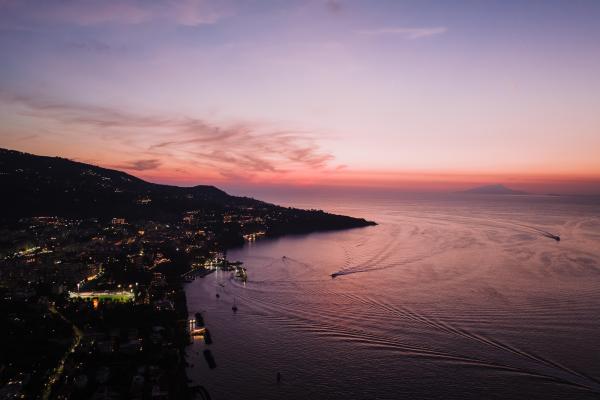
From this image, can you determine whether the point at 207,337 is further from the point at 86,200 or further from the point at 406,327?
the point at 86,200

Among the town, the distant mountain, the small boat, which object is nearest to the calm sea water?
the small boat

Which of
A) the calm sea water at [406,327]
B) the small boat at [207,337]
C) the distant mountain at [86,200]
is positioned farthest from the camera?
the distant mountain at [86,200]

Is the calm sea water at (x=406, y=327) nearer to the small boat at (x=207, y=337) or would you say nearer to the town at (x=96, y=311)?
the small boat at (x=207, y=337)

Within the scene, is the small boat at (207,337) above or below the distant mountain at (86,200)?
below

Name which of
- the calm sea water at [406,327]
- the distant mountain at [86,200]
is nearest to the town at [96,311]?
the calm sea water at [406,327]

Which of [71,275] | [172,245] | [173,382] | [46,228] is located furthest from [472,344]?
[46,228]

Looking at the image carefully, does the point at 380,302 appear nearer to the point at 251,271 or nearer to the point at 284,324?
the point at 284,324

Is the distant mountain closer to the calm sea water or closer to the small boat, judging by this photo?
the calm sea water
